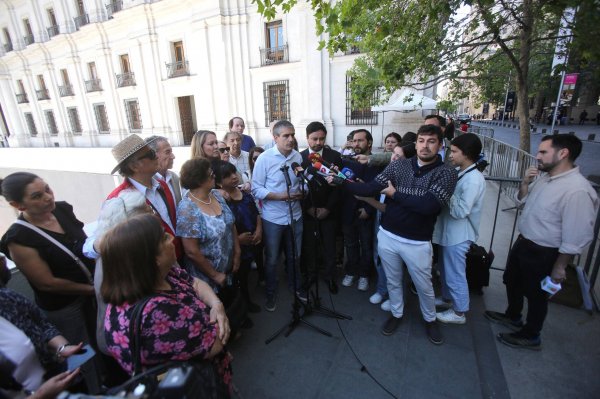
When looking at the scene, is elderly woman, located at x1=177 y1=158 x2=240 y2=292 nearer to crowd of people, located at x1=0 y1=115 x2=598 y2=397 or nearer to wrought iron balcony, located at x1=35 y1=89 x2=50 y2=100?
crowd of people, located at x1=0 y1=115 x2=598 y2=397

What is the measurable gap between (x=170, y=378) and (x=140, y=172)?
6.31 ft

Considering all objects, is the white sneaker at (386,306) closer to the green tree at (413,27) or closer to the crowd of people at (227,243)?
the crowd of people at (227,243)

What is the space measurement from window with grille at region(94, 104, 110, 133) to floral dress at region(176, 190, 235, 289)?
86.1 feet

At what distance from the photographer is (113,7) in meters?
20.2

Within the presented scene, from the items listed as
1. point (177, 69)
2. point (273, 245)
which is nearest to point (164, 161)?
point (273, 245)

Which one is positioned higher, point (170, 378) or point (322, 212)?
point (170, 378)

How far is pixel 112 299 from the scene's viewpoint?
134cm

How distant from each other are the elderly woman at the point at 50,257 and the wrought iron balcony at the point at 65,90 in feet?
96.7

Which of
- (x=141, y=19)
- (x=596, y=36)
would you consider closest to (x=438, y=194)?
(x=596, y=36)

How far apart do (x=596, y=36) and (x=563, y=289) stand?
275cm

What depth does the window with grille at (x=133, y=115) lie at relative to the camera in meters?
21.5

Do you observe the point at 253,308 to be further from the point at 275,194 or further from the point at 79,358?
the point at 79,358

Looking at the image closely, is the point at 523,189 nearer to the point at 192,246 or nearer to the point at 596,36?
the point at 596,36

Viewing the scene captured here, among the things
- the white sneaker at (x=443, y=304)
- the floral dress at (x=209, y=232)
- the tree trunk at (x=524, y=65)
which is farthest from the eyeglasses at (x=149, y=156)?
the tree trunk at (x=524, y=65)
